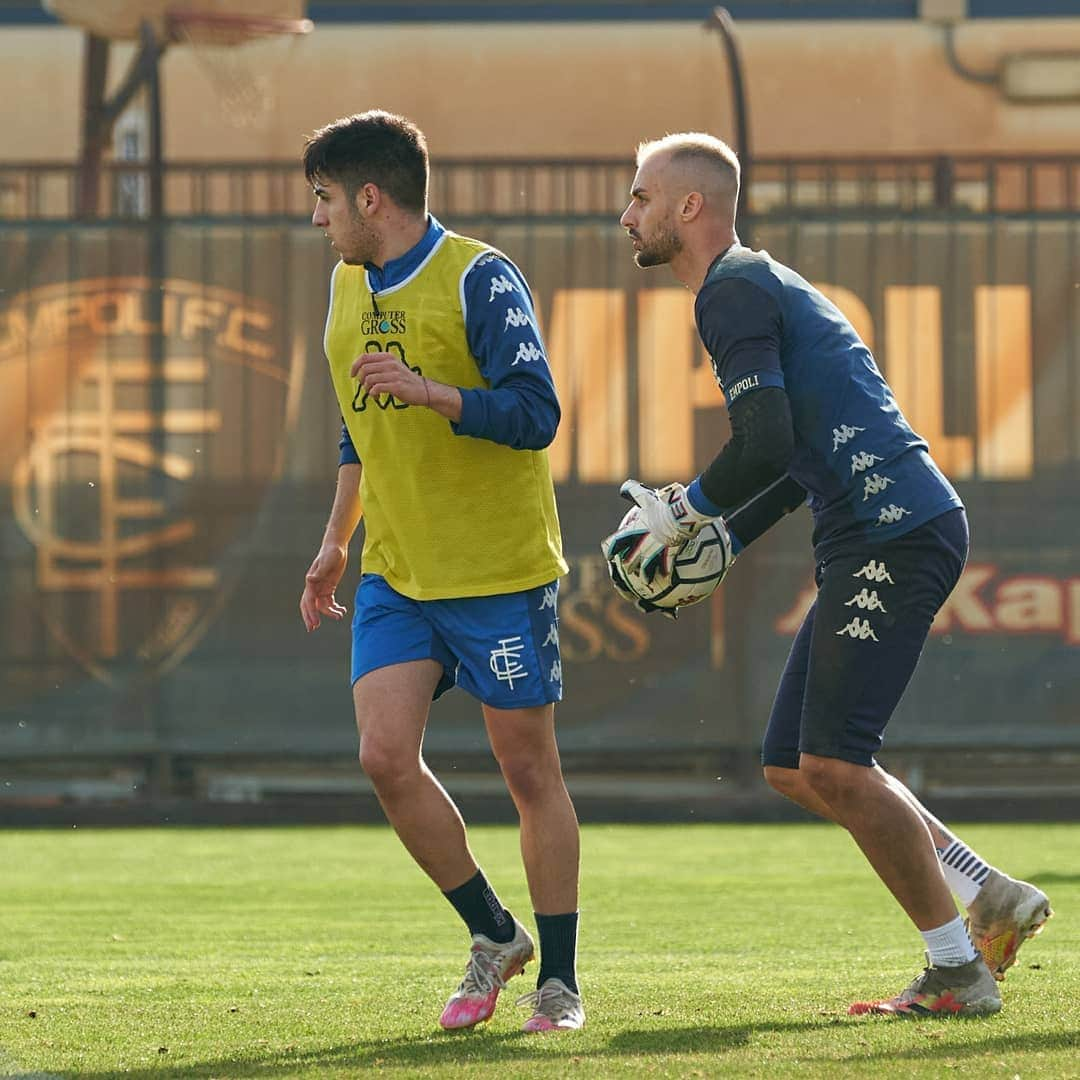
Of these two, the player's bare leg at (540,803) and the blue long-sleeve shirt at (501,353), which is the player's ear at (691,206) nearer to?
the blue long-sleeve shirt at (501,353)

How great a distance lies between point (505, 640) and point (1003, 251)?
23.9 feet

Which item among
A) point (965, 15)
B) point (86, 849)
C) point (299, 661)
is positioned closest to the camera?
point (86, 849)

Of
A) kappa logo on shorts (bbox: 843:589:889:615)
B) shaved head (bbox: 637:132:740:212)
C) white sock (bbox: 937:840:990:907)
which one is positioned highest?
shaved head (bbox: 637:132:740:212)

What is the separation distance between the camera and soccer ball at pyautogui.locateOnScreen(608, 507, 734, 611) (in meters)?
4.37

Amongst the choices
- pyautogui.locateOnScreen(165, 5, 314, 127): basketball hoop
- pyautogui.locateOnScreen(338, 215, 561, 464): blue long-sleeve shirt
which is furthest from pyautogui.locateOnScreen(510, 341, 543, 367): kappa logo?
pyautogui.locateOnScreen(165, 5, 314, 127): basketball hoop

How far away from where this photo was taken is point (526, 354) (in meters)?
4.44

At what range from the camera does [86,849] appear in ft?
31.9

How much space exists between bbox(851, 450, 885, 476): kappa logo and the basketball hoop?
8.01 meters

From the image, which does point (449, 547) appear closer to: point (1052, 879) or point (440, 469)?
point (440, 469)

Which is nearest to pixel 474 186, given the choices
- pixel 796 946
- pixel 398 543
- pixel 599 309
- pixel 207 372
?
pixel 599 309

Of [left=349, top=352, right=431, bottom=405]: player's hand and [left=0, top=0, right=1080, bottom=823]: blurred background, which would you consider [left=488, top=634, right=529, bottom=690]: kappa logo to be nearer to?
[left=349, top=352, right=431, bottom=405]: player's hand

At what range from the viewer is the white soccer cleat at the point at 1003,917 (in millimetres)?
4680

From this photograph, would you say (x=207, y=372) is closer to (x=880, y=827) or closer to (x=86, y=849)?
(x=86, y=849)

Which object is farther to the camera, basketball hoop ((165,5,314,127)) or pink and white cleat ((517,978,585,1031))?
basketball hoop ((165,5,314,127))
